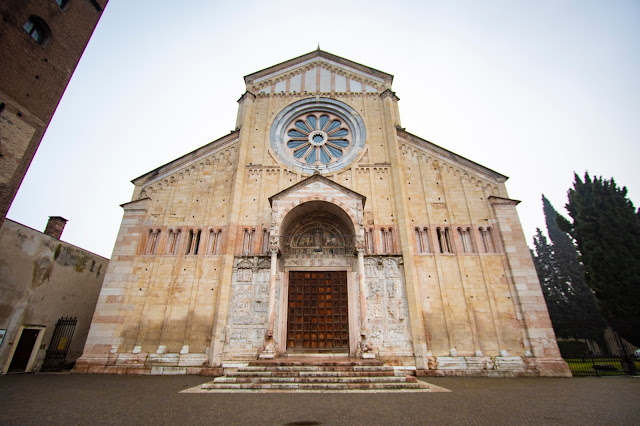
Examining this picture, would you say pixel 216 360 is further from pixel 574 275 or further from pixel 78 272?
pixel 574 275

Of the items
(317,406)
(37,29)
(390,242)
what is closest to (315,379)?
(317,406)

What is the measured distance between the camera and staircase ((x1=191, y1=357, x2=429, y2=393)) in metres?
7.79

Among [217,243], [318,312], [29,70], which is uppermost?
[29,70]

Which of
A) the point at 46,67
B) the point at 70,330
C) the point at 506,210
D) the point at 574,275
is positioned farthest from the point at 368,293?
the point at 574,275

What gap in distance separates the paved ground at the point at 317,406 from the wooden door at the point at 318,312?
484cm

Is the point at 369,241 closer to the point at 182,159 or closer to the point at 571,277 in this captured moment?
the point at 182,159

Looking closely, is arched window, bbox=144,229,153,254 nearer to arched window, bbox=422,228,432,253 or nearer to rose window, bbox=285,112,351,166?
rose window, bbox=285,112,351,166

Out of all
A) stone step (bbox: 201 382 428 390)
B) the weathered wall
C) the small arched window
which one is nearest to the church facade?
stone step (bbox: 201 382 428 390)

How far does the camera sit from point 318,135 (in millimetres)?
16688

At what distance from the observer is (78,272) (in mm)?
15297

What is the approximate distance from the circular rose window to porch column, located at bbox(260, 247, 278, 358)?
541 centimetres

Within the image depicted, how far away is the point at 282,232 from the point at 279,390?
255 inches

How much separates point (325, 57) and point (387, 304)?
1565cm

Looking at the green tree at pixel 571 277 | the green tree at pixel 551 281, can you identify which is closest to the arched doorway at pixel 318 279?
the green tree at pixel 571 277
